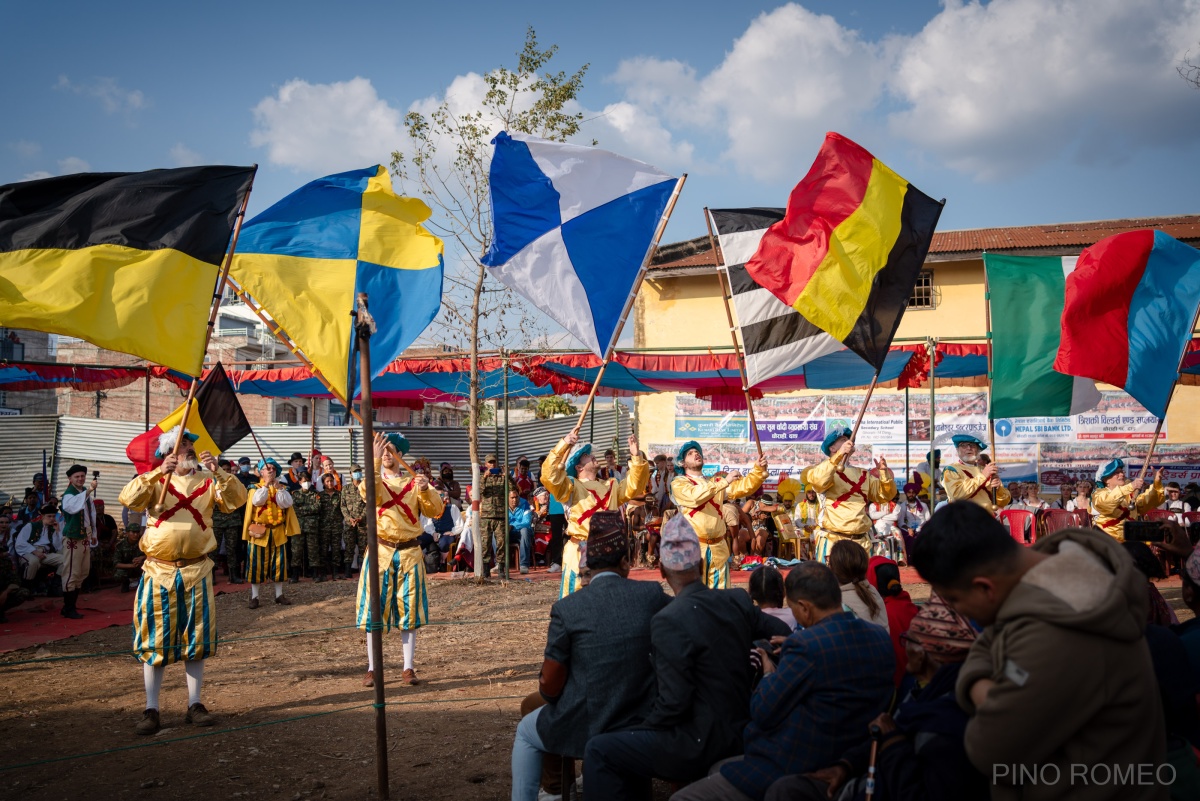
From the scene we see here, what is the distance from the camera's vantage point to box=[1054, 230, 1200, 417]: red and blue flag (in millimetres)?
8195

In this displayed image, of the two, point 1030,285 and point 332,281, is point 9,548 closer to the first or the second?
point 332,281

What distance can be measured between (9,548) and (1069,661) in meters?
15.3

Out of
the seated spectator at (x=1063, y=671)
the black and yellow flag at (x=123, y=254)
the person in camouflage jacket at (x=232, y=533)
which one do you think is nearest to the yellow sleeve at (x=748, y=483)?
the black and yellow flag at (x=123, y=254)

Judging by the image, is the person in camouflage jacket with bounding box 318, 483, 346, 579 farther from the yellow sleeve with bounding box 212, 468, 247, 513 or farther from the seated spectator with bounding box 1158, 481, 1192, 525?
the seated spectator with bounding box 1158, 481, 1192, 525

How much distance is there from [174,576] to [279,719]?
1.43 meters

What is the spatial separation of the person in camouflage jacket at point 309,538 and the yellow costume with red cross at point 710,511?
8604 mm

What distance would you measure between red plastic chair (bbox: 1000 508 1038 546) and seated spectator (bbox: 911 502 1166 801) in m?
13.4

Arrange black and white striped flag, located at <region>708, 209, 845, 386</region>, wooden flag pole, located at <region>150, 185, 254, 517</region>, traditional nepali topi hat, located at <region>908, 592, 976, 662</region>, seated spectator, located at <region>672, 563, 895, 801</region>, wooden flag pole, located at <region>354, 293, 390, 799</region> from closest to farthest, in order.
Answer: traditional nepali topi hat, located at <region>908, 592, 976, 662</region> → seated spectator, located at <region>672, 563, 895, 801</region> → wooden flag pole, located at <region>354, 293, 390, 799</region> → wooden flag pole, located at <region>150, 185, 254, 517</region> → black and white striped flag, located at <region>708, 209, 845, 386</region>

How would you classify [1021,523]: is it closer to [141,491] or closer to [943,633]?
[943,633]

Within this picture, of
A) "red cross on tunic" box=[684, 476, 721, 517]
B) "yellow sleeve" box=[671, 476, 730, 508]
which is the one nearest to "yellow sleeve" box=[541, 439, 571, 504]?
"yellow sleeve" box=[671, 476, 730, 508]

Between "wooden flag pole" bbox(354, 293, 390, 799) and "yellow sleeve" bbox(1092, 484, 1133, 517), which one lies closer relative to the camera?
"wooden flag pole" bbox(354, 293, 390, 799)

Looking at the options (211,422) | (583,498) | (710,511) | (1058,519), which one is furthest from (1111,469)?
(211,422)

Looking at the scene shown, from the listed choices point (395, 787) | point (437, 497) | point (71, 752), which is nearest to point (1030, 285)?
point (437, 497)

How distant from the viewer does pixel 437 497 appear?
27.7ft
